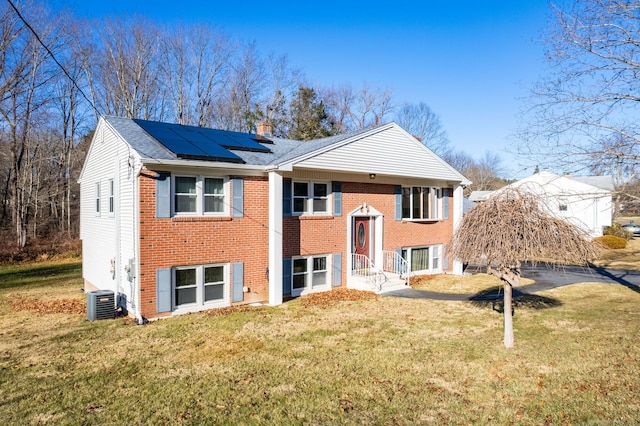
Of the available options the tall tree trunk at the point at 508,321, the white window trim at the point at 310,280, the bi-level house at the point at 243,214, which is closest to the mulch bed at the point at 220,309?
the white window trim at the point at 310,280

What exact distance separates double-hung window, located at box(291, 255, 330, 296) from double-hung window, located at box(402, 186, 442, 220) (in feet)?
15.7

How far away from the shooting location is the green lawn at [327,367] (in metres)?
5.70

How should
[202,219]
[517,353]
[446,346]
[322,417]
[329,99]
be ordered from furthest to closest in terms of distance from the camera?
[329,99], [202,219], [446,346], [517,353], [322,417]

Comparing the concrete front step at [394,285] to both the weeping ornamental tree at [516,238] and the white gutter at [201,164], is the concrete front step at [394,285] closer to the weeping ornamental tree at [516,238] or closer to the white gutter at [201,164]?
the white gutter at [201,164]

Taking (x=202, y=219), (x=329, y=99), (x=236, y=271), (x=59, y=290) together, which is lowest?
(x=59, y=290)

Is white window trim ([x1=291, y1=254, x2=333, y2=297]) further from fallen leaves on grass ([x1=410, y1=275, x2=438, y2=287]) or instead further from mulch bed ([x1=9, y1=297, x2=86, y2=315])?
mulch bed ([x1=9, y1=297, x2=86, y2=315])

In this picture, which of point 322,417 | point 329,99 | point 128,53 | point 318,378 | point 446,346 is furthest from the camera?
point 329,99

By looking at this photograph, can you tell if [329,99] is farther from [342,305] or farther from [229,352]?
[229,352]

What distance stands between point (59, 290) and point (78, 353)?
30.6ft

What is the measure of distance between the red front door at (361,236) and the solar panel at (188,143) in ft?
18.7

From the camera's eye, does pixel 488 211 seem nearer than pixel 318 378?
No

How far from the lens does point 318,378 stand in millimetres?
6922

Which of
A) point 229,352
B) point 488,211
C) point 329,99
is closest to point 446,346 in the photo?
point 488,211

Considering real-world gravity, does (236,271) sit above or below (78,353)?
above
